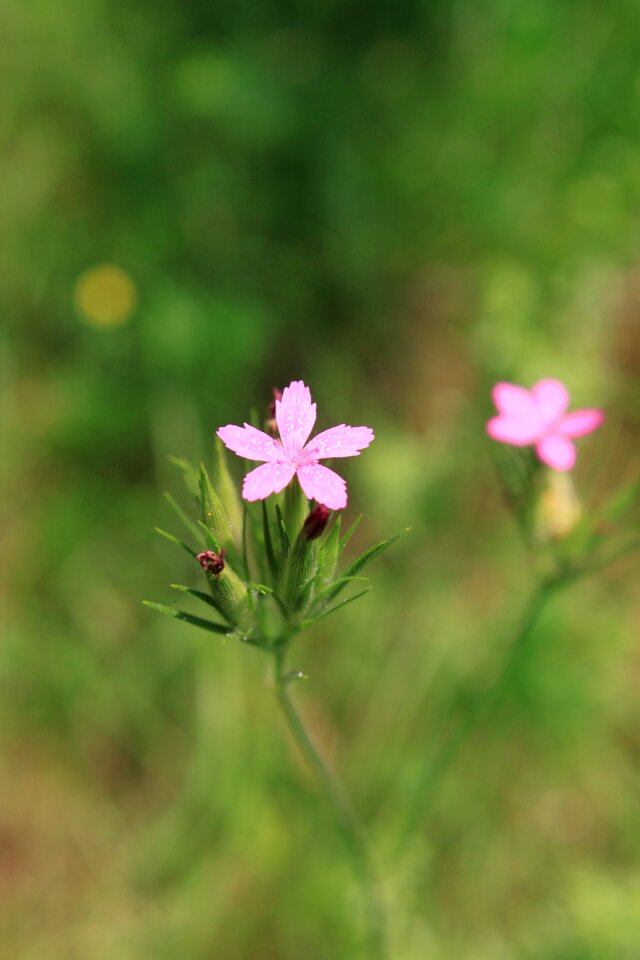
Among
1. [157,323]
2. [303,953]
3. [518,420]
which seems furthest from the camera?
[157,323]

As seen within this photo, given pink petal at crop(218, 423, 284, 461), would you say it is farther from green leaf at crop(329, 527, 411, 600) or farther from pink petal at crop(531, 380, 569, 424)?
pink petal at crop(531, 380, 569, 424)

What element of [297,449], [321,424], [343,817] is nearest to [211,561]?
[297,449]

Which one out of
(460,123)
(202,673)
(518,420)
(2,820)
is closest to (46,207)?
(460,123)

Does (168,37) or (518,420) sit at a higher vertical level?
(168,37)

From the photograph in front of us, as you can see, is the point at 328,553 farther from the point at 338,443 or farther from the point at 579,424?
the point at 579,424

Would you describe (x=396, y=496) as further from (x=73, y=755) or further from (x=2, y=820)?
(x=2, y=820)

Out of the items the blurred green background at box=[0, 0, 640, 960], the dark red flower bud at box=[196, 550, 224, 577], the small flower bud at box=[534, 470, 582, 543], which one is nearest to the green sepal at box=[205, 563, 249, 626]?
the dark red flower bud at box=[196, 550, 224, 577]

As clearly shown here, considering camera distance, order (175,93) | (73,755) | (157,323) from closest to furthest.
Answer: (73,755), (157,323), (175,93)
